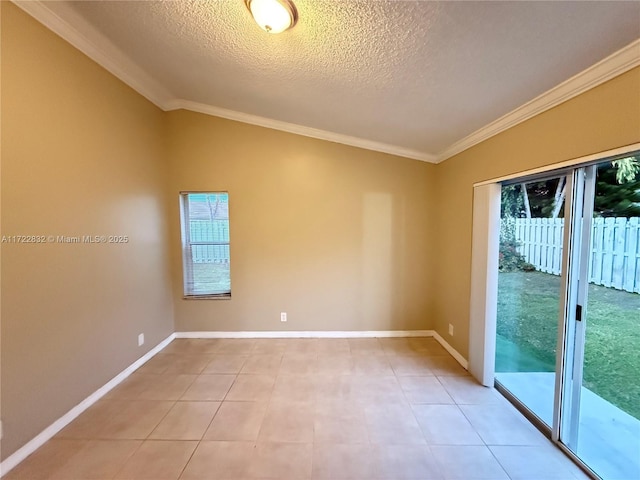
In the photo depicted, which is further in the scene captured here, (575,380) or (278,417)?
(278,417)

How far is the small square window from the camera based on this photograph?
3639 millimetres

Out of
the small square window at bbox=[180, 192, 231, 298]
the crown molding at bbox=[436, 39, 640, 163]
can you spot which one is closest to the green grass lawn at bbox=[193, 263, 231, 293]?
the small square window at bbox=[180, 192, 231, 298]

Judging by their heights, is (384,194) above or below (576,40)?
below

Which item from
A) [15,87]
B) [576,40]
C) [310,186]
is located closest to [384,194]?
[310,186]

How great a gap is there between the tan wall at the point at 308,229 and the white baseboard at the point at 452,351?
20 cm

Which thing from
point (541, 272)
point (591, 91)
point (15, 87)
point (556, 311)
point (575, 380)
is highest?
point (15, 87)

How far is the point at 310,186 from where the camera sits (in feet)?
11.8

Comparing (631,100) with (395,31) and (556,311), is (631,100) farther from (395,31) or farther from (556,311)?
(556,311)

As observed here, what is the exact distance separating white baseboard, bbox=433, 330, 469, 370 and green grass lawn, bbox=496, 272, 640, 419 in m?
0.47

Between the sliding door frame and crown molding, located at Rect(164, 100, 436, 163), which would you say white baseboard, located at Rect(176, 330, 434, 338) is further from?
crown molding, located at Rect(164, 100, 436, 163)

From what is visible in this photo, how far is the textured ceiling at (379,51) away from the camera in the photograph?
1.28 metres

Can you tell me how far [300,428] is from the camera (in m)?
2.03

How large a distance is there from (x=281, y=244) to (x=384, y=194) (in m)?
1.52

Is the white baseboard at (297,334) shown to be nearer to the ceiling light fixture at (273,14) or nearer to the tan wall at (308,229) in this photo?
the tan wall at (308,229)
